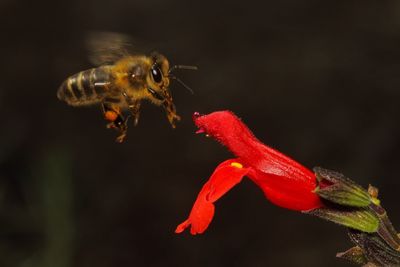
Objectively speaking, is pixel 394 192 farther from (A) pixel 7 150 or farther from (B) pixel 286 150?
(A) pixel 7 150

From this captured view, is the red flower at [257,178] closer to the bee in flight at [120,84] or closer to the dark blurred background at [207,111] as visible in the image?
the bee in flight at [120,84]

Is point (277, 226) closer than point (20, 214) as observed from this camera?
No

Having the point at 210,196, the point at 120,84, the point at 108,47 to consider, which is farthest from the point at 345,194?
the point at 108,47

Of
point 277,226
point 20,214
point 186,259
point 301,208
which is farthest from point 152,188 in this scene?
point 301,208

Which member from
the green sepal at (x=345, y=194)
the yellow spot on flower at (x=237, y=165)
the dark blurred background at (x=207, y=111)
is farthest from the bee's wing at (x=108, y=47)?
the dark blurred background at (x=207, y=111)

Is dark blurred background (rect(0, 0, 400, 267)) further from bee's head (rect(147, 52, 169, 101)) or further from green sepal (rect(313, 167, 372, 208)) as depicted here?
green sepal (rect(313, 167, 372, 208))
